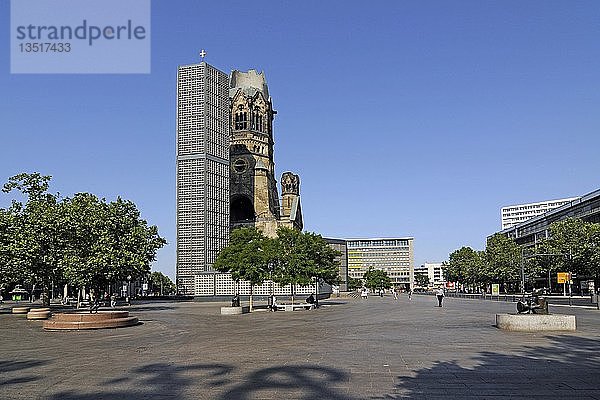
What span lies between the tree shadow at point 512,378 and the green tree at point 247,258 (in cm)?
3123

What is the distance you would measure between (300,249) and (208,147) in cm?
4098

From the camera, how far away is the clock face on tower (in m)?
112

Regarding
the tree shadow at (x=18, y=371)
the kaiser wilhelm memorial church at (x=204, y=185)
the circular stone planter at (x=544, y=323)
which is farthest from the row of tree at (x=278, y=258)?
the tree shadow at (x=18, y=371)

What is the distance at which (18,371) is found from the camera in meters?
13.8

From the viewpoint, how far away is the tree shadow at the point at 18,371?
12.4 m

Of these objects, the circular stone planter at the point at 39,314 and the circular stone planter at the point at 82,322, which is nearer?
the circular stone planter at the point at 82,322

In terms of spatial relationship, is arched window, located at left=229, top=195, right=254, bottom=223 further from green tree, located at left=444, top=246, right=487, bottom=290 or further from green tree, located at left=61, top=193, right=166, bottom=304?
green tree, located at left=61, top=193, right=166, bottom=304

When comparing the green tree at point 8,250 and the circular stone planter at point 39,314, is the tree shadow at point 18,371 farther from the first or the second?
the green tree at point 8,250

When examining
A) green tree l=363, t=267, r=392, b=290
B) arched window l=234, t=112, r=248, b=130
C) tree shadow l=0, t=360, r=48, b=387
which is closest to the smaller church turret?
arched window l=234, t=112, r=248, b=130

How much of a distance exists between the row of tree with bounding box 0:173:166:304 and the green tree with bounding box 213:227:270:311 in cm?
638

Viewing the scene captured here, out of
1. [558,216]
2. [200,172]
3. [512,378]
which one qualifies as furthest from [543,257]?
[512,378]

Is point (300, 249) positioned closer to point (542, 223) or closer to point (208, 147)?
point (208, 147)

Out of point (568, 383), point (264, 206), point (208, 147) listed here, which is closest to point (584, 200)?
point (264, 206)

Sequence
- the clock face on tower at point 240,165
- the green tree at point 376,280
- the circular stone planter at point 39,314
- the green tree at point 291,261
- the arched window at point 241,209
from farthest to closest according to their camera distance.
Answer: the green tree at point 376,280 → the clock face on tower at point 240,165 → the arched window at point 241,209 → the green tree at point 291,261 → the circular stone planter at point 39,314
